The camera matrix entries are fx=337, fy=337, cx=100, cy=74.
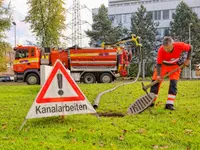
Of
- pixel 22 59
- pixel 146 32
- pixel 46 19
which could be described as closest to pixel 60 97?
pixel 22 59

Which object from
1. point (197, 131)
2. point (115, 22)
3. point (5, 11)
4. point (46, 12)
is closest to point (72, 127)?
point (197, 131)

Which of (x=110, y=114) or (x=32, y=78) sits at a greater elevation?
(x=110, y=114)

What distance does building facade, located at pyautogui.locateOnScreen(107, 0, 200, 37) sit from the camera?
62.6m

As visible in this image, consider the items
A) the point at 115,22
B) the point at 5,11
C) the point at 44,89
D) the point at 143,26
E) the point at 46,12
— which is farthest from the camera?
the point at 115,22

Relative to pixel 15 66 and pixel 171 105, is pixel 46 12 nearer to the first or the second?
pixel 15 66

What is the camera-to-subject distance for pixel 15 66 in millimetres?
23031

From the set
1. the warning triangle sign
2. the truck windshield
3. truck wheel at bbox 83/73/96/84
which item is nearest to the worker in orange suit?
the warning triangle sign

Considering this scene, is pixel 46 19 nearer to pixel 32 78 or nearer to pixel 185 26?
pixel 32 78

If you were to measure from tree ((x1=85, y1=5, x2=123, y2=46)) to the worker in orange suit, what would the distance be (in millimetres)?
42996

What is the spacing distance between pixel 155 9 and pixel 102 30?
17319 millimetres

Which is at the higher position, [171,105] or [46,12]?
[46,12]

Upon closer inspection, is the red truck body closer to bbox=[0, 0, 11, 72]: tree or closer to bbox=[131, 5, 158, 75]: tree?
bbox=[0, 0, 11, 72]: tree

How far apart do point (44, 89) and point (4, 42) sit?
2412cm

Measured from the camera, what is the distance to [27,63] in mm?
22797
